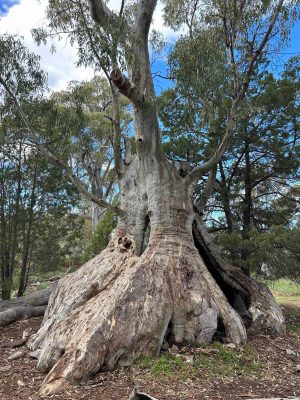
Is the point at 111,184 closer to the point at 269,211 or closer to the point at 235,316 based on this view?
the point at 269,211

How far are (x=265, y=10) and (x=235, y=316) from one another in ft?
18.3

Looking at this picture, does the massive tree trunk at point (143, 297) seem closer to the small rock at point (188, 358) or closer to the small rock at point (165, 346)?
the small rock at point (165, 346)

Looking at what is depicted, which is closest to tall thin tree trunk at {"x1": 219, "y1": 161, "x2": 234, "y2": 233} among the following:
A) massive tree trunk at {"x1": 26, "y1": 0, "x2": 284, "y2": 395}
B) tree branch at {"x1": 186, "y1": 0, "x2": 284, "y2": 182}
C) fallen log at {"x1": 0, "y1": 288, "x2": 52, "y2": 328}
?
massive tree trunk at {"x1": 26, "y1": 0, "x2": 284, "y2": 395}

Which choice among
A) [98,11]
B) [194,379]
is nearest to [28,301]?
[194,379]

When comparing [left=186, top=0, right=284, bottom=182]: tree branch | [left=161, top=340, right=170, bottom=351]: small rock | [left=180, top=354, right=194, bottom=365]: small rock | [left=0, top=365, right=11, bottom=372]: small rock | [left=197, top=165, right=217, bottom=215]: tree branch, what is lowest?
[left=0, top=365, right=11, bottom=372]: small rock

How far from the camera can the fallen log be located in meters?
8.89

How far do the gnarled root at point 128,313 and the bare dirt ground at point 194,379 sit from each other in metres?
0.25

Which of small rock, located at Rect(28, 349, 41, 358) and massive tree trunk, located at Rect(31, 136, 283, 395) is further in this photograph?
small rock, located at Rect(28, 349, 41, 358)

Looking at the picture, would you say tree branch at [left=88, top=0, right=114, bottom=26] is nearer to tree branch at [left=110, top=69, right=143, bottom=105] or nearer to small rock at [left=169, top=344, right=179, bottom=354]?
tree branch at [left=110, top=69, right=143, bottom=105]

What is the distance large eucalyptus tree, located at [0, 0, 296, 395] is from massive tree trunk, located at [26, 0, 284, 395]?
0.06ft

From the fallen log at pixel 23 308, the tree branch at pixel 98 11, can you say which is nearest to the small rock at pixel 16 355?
the fallen log at pixel 23 308

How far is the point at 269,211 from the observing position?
420 inches

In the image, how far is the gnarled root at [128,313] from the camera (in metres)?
5.29

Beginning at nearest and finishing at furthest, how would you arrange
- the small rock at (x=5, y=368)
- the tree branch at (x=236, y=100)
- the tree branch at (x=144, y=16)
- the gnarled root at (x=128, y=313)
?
1. the gnarled root at (x=128, y=313)
2. the small rock at (x=5, y=368)
3. the tree branch at (x=236, y=100)
4. the tree branch at (x=144, y=16)
